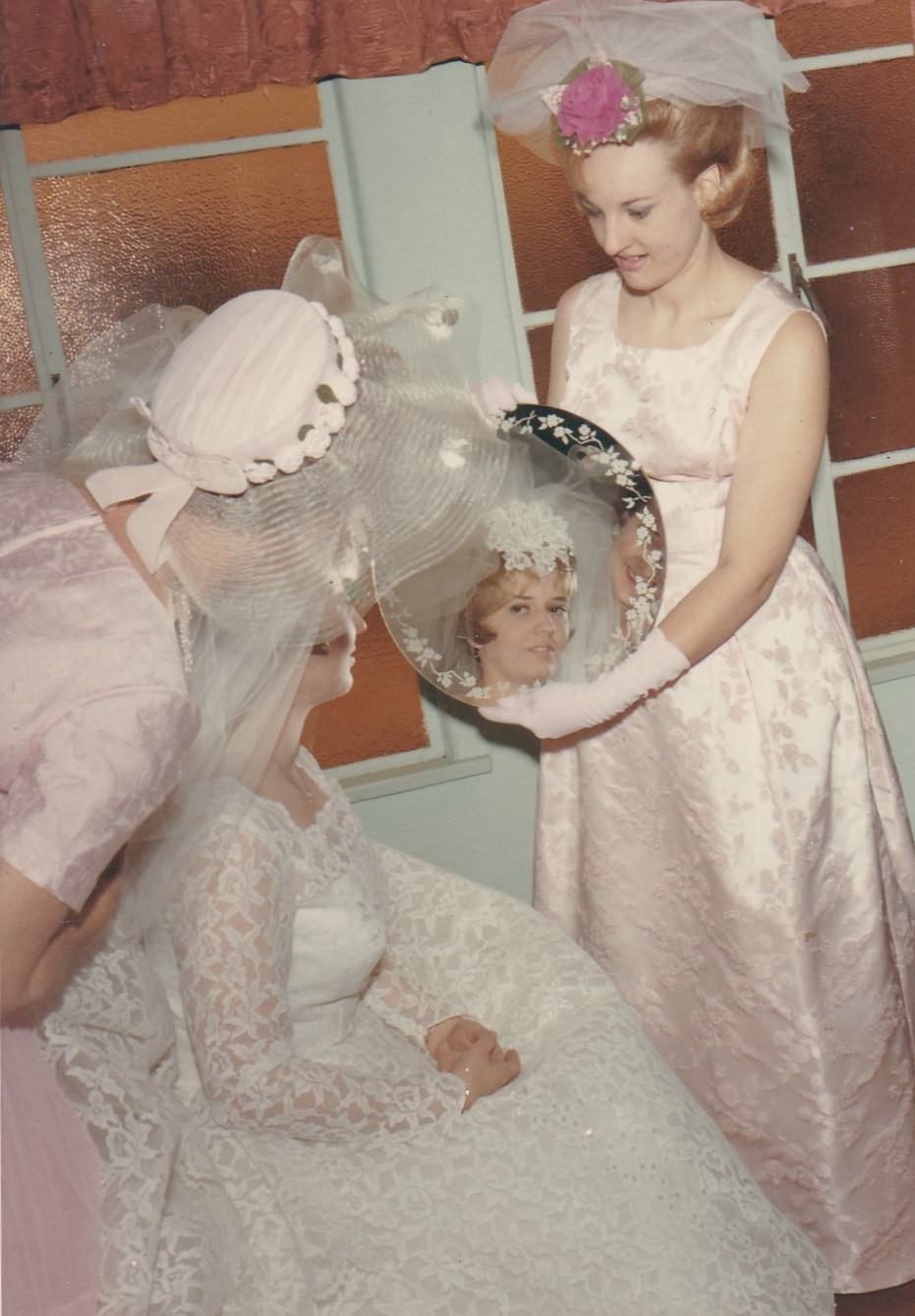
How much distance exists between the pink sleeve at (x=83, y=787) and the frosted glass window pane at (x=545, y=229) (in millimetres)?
1421

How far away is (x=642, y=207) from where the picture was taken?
6.14ft

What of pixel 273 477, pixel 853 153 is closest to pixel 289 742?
pixel 273 477

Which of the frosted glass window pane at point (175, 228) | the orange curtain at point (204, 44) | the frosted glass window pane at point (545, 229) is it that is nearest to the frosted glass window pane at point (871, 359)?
the frosted glass window pane at point (545, 229)

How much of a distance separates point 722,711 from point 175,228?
1.15m

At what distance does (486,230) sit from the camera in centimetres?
236

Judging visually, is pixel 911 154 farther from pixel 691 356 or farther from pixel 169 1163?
pixel 169 1163

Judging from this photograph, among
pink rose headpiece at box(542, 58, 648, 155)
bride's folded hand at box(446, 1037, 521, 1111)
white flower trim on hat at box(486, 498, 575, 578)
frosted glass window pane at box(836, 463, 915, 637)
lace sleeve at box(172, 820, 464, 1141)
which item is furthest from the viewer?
frosted glass window pane at box(836, 463, 915, 637)

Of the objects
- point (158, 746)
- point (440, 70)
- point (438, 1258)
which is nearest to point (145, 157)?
point (440, 70)

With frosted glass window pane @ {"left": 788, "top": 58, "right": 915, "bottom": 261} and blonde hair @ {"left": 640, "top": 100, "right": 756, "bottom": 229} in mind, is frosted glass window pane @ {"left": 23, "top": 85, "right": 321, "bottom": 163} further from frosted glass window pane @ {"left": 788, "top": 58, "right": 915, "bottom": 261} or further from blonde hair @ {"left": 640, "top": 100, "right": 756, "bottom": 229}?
frosted glass window pane @ {"left": 788, "top": 58, "right": 915, "bottom": 261}

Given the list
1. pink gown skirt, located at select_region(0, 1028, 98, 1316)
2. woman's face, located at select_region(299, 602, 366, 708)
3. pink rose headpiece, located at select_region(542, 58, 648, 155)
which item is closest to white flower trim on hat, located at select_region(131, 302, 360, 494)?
woman's face, located at select_region(299, 602, 366, 708)

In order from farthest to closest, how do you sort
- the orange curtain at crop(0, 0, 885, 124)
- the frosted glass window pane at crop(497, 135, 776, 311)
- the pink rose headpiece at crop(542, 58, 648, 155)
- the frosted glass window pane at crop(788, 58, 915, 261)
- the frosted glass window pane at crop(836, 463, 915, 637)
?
the frosted glass window pane at crop(836, 463, 915, 637) < the frosted glass window pane at crop(788, 58, 915, 261) < the frosted glass window pane at crop(497, 135, 776, 311) < the orange curtain at crop(0, 0, 885, 124) < the pink rose headpiece at crop(542, 58, 648, 155)

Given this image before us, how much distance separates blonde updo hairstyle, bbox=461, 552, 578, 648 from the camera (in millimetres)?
1953

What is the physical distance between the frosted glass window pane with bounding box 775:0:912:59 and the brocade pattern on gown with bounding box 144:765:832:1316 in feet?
5.50

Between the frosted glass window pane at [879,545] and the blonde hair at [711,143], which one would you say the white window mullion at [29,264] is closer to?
the blonde hair at [711,143]
